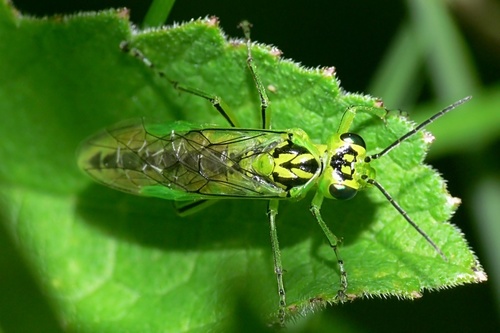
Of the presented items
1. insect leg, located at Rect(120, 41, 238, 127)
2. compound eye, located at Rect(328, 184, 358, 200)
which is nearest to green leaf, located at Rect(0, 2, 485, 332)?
insect leg, located at Rect(120, 41, 238, 127)

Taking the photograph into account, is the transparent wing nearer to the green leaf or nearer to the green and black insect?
the green and black insect

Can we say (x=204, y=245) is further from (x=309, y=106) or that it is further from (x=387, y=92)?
(x=387, y=92)

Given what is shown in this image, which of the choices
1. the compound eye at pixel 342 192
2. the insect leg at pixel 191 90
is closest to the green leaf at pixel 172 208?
the insect leg at pixel 191 90

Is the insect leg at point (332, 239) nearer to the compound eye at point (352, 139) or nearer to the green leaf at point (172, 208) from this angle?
the green leaf at point (172, 208)

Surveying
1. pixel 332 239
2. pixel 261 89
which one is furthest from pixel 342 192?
pixel 261 89

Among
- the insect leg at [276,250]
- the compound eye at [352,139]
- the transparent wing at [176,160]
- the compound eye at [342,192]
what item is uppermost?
the compound eye at [352,139]

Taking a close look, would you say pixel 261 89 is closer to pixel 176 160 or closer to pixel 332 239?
pixel 176 160

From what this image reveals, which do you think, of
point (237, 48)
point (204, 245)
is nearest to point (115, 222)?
point (204, 245)

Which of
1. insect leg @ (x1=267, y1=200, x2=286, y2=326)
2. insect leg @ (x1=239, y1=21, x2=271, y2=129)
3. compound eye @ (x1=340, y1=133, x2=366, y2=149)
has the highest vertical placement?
insect leg @ (x1=239, y1=21, x2=271, y2=129)
